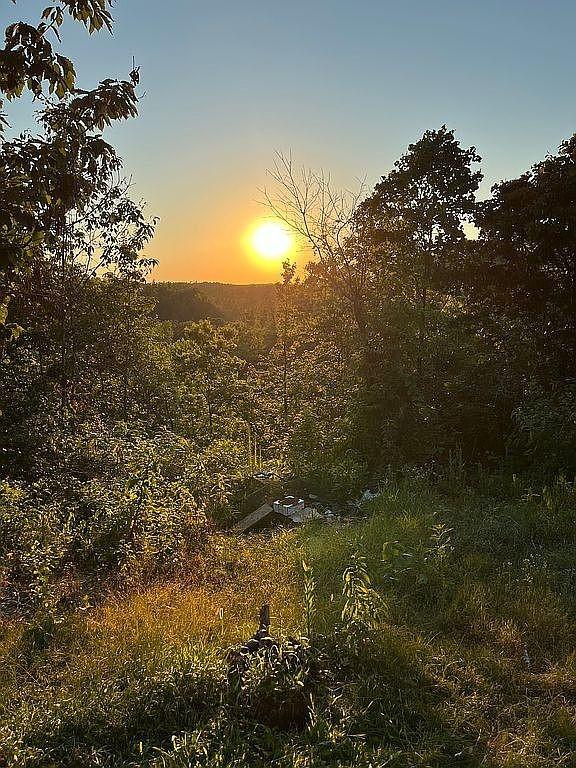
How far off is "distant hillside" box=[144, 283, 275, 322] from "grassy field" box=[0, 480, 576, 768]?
57.0 feet

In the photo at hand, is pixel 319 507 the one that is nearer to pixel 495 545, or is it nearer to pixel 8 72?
pixel 495 545

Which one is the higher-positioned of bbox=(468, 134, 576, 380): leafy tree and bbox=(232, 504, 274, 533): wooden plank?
bbox=(468, 134, 576, 380): leafy tree

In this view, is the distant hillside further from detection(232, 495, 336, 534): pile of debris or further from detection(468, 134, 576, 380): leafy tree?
detection(232, 495, 336, 534): pile of debris

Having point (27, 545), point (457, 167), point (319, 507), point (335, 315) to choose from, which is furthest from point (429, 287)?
point (27, 545)

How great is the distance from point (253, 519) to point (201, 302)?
57.7 ft

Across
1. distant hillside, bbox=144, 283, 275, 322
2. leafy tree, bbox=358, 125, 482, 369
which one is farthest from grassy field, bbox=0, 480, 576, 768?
distant hillside, bbox=144, 283, 275, 322

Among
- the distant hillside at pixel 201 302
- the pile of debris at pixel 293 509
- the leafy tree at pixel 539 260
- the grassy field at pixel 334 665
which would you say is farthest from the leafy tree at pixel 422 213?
the distant hillside at pixel 201 302

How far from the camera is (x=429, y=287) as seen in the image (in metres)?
9.62

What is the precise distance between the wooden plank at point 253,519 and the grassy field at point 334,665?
119cm

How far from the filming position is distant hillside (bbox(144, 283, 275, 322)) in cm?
2259

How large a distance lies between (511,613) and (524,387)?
180 inches

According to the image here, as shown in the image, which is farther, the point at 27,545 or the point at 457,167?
the point at 457,167

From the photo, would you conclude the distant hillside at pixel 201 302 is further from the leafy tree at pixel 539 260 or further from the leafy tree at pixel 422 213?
the leafy tree at pixel 539 260

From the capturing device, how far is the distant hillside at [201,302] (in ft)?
74.1
